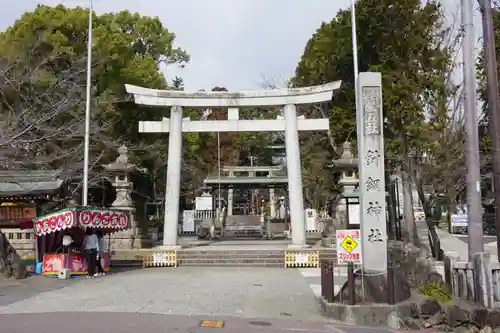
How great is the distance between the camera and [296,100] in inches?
864

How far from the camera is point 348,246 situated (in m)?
10.5

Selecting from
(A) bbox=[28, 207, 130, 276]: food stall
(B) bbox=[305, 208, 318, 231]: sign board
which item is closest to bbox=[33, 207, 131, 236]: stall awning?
(A) bbox=[28, 207, 130, 276]: food stall

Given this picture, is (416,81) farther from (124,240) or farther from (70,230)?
(124,240)

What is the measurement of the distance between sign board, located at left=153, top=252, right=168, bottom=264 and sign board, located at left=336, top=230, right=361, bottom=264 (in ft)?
34.4

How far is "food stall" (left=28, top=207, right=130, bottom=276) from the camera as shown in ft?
49.9

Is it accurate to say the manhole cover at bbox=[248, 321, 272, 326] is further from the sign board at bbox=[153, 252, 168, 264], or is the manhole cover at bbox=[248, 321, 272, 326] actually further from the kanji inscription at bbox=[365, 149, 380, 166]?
the sign board at bbox=[153, 252, 168, 264]

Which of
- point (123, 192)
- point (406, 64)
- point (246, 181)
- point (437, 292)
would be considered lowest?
point (437, 292)

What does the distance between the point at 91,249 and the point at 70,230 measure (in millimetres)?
1643

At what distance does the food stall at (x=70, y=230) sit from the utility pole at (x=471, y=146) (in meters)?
11.4

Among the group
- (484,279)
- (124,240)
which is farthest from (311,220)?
(484,279)

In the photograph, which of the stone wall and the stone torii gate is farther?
the stone torii gate

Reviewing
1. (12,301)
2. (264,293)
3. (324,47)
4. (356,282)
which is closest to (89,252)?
(12,301)

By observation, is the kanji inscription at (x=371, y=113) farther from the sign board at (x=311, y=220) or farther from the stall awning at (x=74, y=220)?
the sign board at (x=311, y=220)

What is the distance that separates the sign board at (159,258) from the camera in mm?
19219
